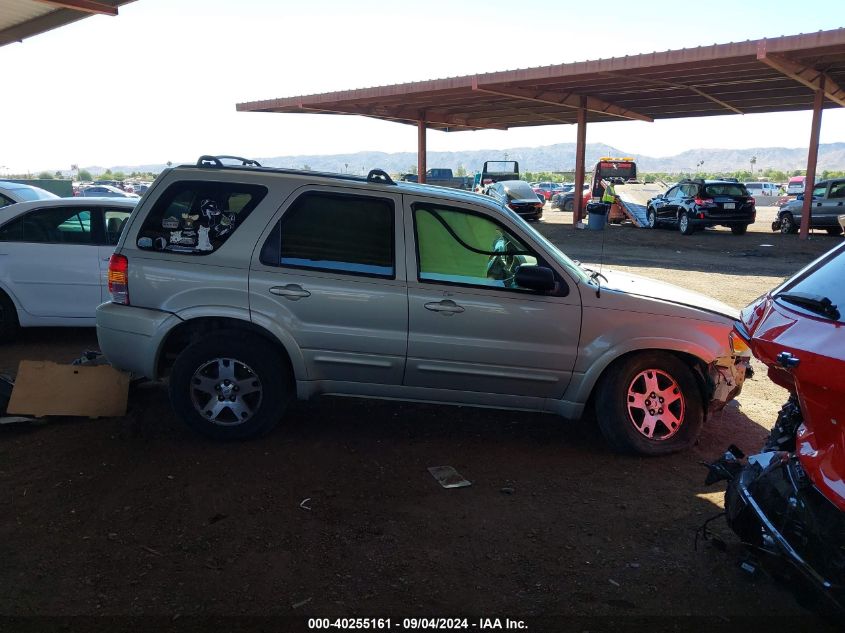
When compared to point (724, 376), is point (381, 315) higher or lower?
higher

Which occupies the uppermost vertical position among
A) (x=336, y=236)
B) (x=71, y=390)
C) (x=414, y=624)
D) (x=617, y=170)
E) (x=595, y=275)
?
(x=617, y=170)

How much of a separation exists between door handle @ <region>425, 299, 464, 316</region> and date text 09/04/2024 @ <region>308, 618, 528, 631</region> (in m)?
2.17

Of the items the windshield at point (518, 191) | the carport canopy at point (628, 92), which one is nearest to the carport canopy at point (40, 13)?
the carport canopy at point (628, 92)

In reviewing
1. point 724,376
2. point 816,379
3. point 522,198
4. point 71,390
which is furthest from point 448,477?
point 522,198

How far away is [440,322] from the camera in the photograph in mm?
4770

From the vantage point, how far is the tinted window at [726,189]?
2319 centimetres

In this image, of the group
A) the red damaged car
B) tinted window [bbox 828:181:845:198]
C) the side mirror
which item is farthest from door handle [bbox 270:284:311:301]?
tinted window [bbox 828:181:845:198]

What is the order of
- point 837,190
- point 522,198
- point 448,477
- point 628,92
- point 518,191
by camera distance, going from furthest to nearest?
1. point 518,191
2. point 522,198
3. point 628,92
4. point 837,190
5. point 448,477

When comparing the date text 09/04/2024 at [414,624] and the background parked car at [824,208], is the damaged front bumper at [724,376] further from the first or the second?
the background parked car at [824,208]

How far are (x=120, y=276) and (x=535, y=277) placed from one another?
115 inches

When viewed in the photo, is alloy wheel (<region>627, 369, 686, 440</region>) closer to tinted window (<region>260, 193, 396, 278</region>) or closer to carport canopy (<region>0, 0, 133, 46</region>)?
tinted window (<region>260, 193, 396, 278</region>)

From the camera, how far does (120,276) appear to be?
16.1 feet

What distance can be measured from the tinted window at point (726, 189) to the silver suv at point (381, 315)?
20266mm

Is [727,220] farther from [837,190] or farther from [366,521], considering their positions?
[366,521]
